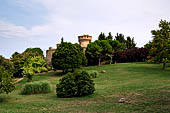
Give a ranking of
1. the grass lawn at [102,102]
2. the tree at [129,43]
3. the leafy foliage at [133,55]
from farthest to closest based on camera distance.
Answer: the tree at [129,43] < the leafy foliage at [133,55] < the grass lawn at [102,102]

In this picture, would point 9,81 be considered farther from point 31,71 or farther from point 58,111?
point 31,71

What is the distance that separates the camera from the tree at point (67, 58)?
33709 mm

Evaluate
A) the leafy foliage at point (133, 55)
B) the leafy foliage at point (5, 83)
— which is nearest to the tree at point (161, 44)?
the leafy foliage at point (133, 55)

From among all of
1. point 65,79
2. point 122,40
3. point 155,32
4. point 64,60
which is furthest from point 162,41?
point 122,40

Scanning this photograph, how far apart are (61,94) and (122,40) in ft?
161

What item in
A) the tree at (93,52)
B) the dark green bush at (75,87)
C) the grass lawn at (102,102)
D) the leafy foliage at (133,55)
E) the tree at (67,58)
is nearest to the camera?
the grass lawn at (102,102)

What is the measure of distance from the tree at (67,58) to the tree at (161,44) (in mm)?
13159

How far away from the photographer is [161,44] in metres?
27.6

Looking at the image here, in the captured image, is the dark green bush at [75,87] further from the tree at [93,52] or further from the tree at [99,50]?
the tree at [93,52]

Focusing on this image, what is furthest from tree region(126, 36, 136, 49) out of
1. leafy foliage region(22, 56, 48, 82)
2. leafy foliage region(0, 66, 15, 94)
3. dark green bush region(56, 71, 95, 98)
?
leafy foliage region(0, 66, 15, 94)

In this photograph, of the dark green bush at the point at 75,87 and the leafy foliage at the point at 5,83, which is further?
the dark green bush at the point at 75,87

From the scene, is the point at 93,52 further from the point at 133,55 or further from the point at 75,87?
the point at 75,87

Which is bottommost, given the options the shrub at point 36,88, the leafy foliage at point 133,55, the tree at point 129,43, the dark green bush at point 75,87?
the shrub at point 36,88

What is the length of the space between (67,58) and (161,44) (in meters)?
16.0
